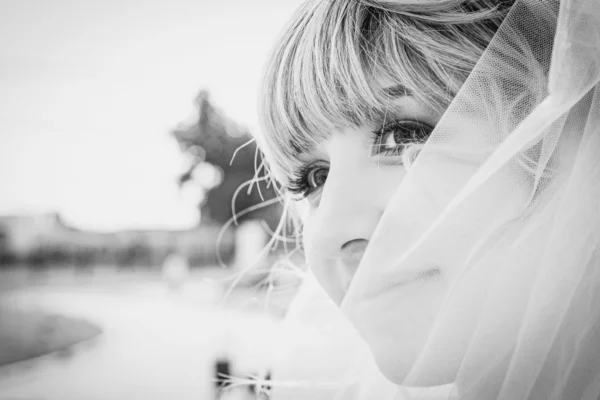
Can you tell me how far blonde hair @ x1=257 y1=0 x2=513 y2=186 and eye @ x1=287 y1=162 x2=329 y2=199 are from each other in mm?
55

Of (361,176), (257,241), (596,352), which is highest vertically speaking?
(257,241)

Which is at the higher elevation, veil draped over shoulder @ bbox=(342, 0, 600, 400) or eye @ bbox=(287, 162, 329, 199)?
eye @ bbox=(287, 162, 329, 199)

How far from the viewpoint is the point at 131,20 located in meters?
2.29

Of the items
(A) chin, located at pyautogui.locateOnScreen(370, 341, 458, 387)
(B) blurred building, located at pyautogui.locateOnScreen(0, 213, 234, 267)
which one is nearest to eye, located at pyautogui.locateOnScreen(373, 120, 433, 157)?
(A) chin, located at pyautogui.locateOnScreen(370, 341, 458, 387)

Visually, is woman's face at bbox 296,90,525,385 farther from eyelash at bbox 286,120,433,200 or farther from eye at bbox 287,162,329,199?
eye at bbox 287,162,329,199

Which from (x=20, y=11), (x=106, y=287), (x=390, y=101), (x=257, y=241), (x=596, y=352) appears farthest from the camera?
(x=106, y=287)

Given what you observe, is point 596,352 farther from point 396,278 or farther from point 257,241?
point 257,241

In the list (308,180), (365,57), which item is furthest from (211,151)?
(365,57)

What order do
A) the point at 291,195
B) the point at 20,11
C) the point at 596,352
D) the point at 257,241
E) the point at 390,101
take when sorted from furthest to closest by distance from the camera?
the point at 257,241, the point at 20,11, the point at 291,195, the point at 390,101, the point at 596,352

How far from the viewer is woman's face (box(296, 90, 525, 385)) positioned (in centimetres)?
50

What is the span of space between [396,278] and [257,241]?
9.12 ft

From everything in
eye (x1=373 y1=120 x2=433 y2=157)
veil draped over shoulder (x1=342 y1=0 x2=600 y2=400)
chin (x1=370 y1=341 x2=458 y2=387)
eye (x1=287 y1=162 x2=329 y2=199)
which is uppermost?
eye (x1=287 y1=162 x2=329 y2=199)

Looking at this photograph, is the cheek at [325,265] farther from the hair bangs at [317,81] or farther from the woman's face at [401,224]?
the hair bangs at [317,81]

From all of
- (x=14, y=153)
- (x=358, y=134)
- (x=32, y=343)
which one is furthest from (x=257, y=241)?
(x=358, y=134)
